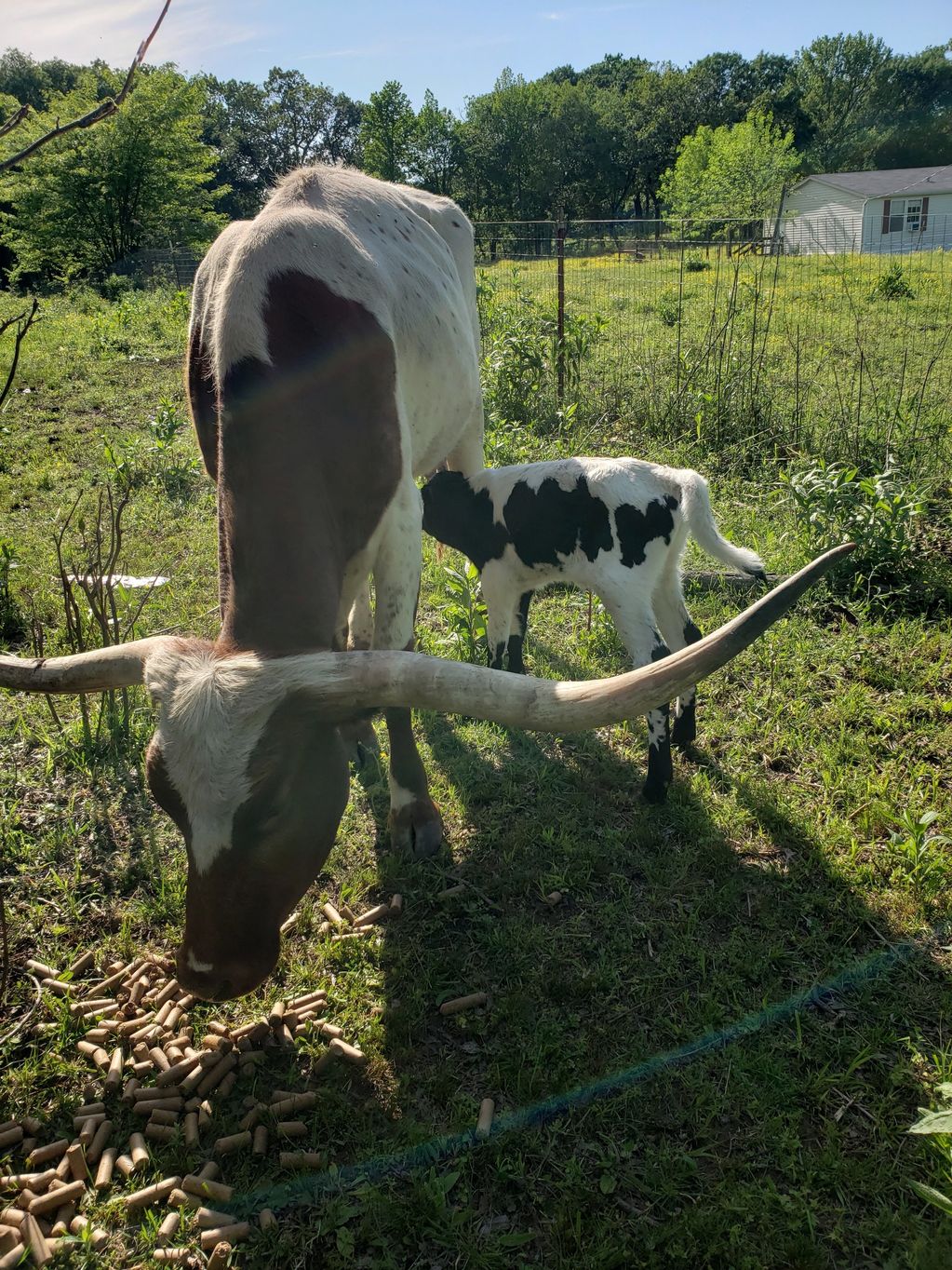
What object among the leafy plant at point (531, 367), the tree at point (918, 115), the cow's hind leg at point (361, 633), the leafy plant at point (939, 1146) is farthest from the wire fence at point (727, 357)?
the tree at point (918, 115)

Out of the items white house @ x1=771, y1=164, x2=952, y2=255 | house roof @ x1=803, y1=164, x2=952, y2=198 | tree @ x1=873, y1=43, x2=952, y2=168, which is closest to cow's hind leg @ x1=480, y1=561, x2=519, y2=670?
white house @ x1=771, y1=164, x2=952, y2=255

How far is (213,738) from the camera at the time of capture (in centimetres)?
230

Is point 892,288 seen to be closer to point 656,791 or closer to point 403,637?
point 656,791

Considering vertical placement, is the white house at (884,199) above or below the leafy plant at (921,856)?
above

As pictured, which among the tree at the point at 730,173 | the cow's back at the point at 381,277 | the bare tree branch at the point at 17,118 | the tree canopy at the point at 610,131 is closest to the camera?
the bare tree branch at the point at 17,118

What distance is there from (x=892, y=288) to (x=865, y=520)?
1178 cm

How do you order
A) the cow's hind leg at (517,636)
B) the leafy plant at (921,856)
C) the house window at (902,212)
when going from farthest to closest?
the house window at (902,212)
the cow's hind leg at (517,636)
the leafy plant at (921,856)

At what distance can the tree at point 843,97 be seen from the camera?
227 ft

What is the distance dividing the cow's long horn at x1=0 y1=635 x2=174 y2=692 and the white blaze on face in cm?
31

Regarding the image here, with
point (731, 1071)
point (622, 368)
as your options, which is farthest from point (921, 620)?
point (622, 368)

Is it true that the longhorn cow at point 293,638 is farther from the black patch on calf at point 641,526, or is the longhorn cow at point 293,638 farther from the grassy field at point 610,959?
the black patch on calf at point 641,526

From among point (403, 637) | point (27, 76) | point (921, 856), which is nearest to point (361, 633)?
point (403, 637)

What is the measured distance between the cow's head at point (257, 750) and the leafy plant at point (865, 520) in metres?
3.59

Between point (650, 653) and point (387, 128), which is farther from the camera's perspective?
point (387, 128)
